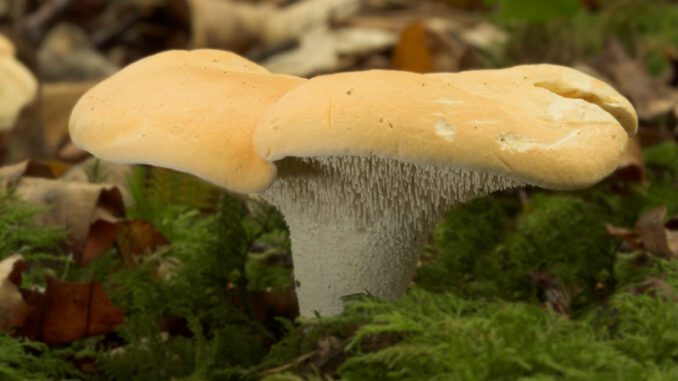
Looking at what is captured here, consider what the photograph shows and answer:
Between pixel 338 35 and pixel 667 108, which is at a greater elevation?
pixel 338 35

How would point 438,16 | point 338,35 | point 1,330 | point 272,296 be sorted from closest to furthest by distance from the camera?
Answer: point 1,330 < point 272,296 < point 338,35 < point 438,16

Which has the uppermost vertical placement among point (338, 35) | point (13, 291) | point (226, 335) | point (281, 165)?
point (338, 35)

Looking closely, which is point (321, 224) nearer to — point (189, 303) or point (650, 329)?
point (189, 303)

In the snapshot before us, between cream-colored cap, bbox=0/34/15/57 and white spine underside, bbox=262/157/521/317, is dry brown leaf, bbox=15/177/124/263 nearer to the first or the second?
white spine underside, bbox=262/157/521/317

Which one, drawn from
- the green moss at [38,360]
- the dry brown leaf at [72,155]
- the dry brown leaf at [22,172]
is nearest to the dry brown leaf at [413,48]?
the dry brown leaf at [72,155]

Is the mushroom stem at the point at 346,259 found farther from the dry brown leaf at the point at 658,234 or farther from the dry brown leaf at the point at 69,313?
the dry brown leaf at the point at 658,234

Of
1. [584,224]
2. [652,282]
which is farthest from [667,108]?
[652,282]
